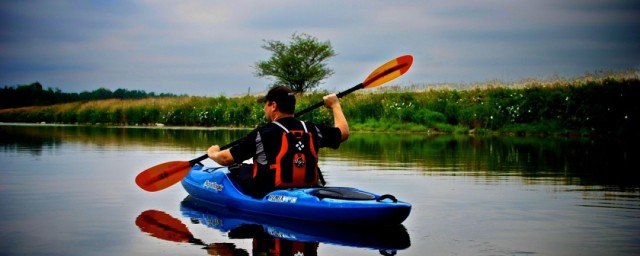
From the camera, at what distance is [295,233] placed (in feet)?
22.0

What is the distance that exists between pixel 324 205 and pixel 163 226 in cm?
147

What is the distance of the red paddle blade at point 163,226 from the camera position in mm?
6523

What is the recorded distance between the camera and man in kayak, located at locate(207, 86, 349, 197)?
738 centimetres

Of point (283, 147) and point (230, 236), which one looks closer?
point (230, 236)

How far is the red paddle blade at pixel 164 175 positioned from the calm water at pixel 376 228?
0.18m

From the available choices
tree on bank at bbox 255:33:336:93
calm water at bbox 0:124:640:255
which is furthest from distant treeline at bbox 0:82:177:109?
calm water at bbox 0:124:640:255

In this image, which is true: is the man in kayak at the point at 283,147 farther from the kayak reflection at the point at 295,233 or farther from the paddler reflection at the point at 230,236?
the paddler reflection at the point at 230,236

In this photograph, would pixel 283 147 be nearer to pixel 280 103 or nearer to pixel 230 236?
pixel 280 103

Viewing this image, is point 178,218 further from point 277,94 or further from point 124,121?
point 124,121

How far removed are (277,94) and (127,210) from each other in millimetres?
2054

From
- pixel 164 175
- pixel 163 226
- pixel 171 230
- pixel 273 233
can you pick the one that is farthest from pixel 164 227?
pixel 164 175

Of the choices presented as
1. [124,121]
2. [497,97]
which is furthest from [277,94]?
[124,121]

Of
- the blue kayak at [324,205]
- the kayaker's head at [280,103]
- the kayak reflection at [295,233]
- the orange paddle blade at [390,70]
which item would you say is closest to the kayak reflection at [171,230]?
the kayak reflection at [295,233]

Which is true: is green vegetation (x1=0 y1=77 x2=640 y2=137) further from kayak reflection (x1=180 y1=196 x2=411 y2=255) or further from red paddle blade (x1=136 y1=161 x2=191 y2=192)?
kayak reflection (x1=180 y1=196 x2=411 y2=255)
